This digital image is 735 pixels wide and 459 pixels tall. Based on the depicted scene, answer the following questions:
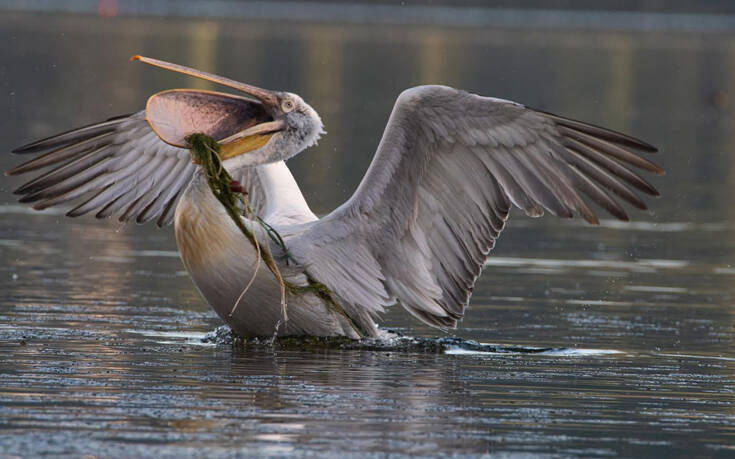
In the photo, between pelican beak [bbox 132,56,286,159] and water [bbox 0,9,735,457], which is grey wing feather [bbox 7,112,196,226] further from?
pelican beak [bbox 132,56,286,159]

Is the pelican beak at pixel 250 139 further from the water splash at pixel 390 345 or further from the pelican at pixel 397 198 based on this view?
the water splash at pixel 390 345

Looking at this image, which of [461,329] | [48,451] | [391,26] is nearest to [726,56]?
[391,26]

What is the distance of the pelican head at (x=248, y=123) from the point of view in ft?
33.3

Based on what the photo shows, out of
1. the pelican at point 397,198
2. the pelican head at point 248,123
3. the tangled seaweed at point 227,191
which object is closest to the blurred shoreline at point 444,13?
the pelican head at point 248,123

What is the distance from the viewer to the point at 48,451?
6.89 metres

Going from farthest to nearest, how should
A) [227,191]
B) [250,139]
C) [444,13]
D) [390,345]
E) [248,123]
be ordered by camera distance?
[444,13]
[248,123]
[250,139]
[390,345]
[227,191]

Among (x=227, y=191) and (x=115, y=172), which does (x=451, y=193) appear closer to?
(x=227, y=191)

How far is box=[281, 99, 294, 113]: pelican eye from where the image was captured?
426 inches

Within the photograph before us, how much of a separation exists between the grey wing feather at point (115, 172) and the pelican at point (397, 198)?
60 centimetres

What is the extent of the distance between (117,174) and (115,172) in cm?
2

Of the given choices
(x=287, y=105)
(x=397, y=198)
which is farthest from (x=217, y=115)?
(x=397, y=198)

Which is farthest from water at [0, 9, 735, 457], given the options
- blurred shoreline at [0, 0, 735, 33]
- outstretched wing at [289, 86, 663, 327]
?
blurred shoreline at [0, 0, 735, 33]

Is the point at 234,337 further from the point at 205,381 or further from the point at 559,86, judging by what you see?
the point at 559,86

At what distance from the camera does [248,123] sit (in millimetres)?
10836
